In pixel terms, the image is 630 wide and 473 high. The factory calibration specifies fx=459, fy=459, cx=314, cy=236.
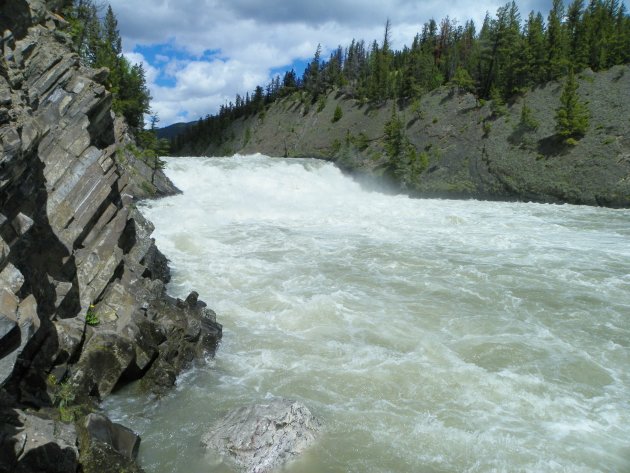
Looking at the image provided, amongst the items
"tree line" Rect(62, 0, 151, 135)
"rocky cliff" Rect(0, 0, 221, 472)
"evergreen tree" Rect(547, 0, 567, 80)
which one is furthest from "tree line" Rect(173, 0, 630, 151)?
"rocky cliff" Rect(0, 0, 221, 472)

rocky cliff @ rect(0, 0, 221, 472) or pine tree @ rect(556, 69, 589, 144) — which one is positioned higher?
pine tree @ rect(556, 69, 589, 144)

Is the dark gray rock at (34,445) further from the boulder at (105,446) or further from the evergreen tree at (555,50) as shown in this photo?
the evergreen tree at (555,50)

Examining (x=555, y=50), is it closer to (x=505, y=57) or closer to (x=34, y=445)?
(x=505, y=57)

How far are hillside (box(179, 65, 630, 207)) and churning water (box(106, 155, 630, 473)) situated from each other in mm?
16126

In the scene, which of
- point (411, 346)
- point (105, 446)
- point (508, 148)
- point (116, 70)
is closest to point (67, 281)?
point (105, 446)

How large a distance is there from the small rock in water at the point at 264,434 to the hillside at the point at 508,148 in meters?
37.6

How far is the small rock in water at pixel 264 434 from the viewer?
670 cm

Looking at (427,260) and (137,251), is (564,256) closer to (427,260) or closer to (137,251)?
(427,260)

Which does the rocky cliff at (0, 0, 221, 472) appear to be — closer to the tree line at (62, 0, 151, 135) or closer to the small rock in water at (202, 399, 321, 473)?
the small rock in water at (202, 399, 321, 473)

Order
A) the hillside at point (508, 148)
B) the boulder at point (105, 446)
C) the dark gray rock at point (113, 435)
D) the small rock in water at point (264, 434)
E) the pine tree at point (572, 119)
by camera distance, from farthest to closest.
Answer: the pine tree at point (572, 119)
the hillside at point (508, 148)
the small rock in water at point (264, 434)
the dark gray rock at point (113, 435)
the boulder at point (105, 446)

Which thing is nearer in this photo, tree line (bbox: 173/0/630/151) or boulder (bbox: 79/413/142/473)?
boulder (bbox: 79/413/142/473)

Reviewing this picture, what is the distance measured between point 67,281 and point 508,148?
43.4 meters

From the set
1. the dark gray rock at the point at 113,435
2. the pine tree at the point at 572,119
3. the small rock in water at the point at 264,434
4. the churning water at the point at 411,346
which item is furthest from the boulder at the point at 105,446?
the pine tree at the point at 572,119

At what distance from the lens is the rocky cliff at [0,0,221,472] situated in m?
5.97
